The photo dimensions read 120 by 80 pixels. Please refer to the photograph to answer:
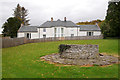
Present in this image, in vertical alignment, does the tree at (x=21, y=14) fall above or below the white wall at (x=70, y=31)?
above

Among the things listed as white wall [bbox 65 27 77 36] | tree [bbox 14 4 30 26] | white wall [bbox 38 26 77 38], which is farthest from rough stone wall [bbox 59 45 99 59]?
tree [bbox 14 4 30 26]

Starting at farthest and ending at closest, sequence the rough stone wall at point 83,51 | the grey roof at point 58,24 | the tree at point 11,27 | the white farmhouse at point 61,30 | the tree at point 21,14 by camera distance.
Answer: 1. the tree at point 21,14
2. the tree at point 11,27
3. the grey roof at point 58,24
4. the white farmhouse at point 61,30
5. the rough stone wall at point 83,51

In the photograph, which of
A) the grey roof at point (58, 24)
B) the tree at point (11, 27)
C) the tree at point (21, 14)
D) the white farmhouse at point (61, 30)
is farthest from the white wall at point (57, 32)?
the tree at point (21, 14)

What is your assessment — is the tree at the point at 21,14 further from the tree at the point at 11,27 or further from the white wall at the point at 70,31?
the white wall at the point at 70,31

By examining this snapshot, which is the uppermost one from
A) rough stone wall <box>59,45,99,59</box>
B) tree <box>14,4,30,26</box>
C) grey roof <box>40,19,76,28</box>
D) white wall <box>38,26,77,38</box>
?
tree <box>14,4,30,26</box>

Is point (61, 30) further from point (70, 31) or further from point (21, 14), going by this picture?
point (21, 14)

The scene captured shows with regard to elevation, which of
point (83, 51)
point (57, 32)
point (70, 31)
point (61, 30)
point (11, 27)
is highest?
point (11, 27)

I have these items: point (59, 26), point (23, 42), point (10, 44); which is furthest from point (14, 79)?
point (59, 26)

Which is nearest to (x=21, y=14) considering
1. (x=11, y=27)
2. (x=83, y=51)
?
(x=11, y=27)

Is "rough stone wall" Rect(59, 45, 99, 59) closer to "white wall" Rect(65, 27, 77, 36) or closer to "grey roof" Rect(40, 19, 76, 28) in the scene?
"grey roof" Rect(40, 19, 76, 28)

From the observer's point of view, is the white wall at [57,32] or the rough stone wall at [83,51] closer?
the rough stone wall at [83,51]

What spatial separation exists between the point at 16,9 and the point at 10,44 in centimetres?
4552

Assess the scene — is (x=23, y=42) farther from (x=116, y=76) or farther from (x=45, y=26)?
Result: (x=116, y=76)

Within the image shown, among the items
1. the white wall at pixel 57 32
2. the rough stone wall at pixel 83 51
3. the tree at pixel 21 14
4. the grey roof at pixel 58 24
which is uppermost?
the tree at pixel 21 14
